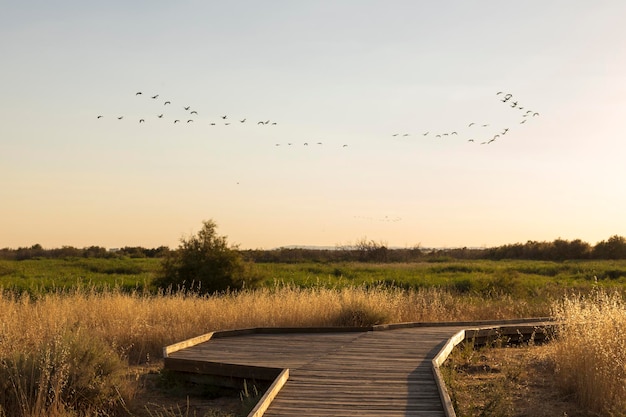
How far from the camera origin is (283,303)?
1545 cm

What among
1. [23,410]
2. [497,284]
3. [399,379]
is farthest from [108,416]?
[497,284]

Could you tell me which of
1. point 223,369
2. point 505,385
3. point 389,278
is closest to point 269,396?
point 223,369

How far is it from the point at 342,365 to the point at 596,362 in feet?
11.7

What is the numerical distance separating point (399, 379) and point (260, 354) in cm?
289

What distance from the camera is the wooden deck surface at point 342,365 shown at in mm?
7520

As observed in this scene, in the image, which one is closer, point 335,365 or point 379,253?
point 335,365

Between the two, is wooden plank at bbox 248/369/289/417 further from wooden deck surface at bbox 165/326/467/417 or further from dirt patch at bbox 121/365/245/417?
dirt patch at bbox 121/365/245/417

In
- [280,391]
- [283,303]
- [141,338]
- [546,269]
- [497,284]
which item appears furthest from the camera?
[546,269]

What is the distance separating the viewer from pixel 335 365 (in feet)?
31.8

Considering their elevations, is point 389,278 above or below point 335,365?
above

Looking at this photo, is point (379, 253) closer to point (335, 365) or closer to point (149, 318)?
point (149, 318)

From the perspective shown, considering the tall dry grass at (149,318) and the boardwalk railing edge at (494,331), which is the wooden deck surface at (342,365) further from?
the tall dry grass at (149,318)

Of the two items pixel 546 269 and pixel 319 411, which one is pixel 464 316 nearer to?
pixel 319 411

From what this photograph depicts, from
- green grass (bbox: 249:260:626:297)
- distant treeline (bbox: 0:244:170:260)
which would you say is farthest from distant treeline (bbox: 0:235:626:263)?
green grass (bbox: 249:260:626:297)
